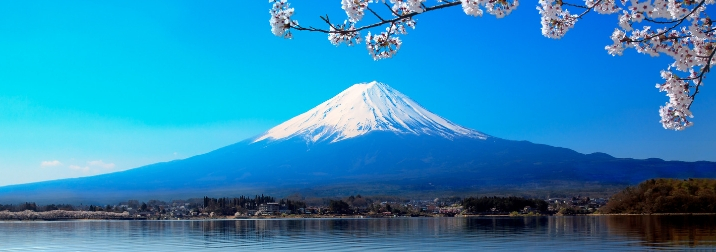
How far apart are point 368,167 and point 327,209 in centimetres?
4665

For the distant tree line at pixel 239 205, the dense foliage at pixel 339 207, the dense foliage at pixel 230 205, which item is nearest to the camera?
the dense foliage at pixel 339 207

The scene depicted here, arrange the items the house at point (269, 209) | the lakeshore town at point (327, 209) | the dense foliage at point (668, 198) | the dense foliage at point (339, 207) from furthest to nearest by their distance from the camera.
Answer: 1. the house at point (269, 209)
2. the dense foliage at point (339, 207)
3. the lakeshore town at point (327, 209)
4. the dense foliage at point (668, 198)

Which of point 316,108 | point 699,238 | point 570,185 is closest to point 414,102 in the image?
point 316,108

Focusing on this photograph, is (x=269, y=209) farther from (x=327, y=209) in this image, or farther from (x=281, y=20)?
(x=281, y=20)

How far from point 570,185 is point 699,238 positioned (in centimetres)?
9809

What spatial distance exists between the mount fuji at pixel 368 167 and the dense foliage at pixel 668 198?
39136 millimetres

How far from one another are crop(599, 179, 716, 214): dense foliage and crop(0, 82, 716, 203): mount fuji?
39.1 m

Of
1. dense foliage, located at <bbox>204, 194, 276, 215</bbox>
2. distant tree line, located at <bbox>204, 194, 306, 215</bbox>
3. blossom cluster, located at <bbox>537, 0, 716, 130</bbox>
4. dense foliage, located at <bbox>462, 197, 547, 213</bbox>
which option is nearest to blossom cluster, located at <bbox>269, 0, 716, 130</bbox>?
blossom cluster, located at <bbox>537, 0, 716, 130</bbox>

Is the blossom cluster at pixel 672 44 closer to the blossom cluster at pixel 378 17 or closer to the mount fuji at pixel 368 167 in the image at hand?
the blossom cluster at pixel 378 17

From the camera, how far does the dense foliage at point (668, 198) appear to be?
6950 cm

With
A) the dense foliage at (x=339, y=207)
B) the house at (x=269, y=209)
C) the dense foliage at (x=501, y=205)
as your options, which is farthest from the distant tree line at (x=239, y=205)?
the dense foliage at (x=501, y=205)

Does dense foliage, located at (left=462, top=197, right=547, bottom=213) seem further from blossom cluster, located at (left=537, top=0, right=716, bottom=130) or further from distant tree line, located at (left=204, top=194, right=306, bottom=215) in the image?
blossom cluster, located at (left=537, top=0, right=716, bottom=130)

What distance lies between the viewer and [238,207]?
334ft

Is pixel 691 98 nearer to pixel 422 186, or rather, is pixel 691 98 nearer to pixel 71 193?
pixel 422 186
